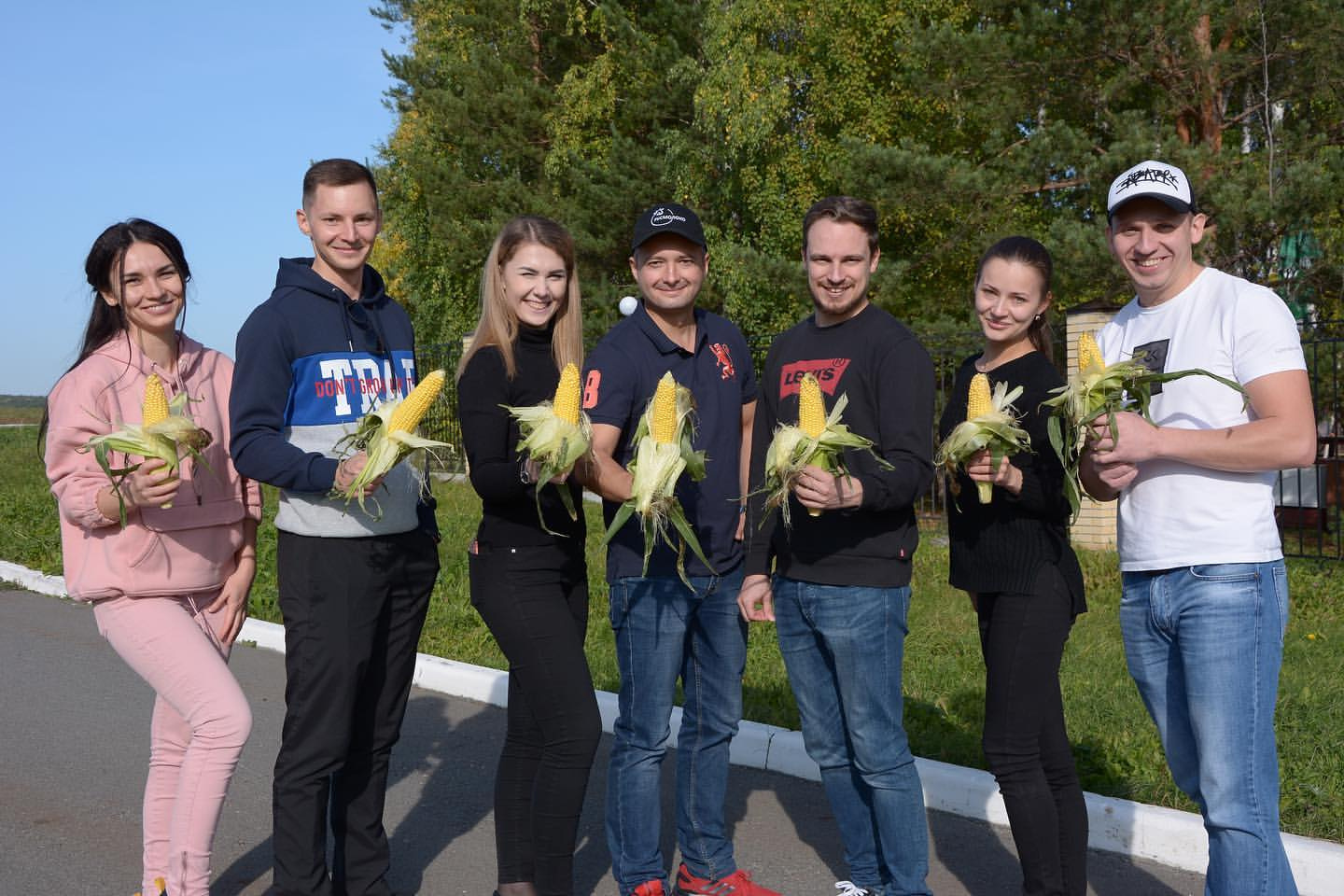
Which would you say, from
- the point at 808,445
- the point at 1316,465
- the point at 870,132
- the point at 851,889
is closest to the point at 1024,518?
the point at 808,445

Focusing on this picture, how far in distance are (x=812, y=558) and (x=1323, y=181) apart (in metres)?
13.0

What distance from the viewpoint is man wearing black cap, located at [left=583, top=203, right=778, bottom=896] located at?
3.83 metres

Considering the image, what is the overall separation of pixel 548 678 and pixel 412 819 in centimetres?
186

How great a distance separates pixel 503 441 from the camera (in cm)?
364

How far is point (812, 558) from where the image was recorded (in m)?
3.73

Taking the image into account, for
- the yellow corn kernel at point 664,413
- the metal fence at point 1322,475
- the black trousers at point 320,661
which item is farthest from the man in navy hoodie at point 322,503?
the metal fence at point 1322,475

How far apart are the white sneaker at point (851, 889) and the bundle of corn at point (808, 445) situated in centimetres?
138

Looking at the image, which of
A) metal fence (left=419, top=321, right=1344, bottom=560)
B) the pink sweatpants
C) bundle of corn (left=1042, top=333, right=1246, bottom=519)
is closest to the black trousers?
the pink sweatpants

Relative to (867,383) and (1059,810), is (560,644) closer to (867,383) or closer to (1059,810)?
(867,383)

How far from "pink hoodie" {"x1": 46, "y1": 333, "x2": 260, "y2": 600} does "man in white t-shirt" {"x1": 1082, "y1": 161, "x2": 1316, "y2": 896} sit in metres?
2.73

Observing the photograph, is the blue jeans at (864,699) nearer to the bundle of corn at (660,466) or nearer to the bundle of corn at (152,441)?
the bundle of corn at (660,466)

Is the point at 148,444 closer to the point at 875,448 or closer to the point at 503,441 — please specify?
the point at 503,441

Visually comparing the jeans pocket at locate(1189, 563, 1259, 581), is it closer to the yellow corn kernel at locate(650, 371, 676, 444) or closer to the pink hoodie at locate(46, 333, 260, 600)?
the yellow corn kernel at locate(650, 371, 676, 444)

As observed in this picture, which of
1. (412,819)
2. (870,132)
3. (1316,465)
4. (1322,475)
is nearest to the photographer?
(412,819)
